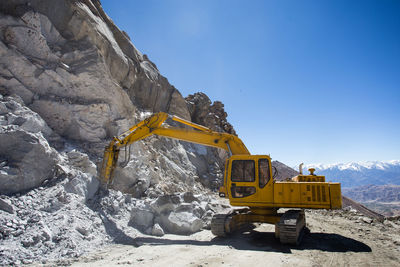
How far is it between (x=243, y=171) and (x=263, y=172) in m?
0.69

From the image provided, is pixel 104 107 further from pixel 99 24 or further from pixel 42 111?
pixel 99 24

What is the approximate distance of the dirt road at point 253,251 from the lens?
533 centimetres

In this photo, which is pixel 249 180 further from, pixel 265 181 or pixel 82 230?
pixel 82 230

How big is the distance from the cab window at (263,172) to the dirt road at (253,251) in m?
1.91

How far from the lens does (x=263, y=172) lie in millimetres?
8250

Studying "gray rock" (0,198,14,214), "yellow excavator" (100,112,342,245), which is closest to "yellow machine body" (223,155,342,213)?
"yellow excavator" (100,112,342,245)

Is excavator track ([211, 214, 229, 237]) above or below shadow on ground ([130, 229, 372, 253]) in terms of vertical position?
above

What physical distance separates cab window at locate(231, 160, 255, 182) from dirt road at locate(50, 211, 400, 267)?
1993mm

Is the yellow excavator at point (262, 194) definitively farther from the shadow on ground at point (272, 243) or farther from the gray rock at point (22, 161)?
the gray rock at point (22, 161)

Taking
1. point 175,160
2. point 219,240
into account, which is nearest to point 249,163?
point 219,240

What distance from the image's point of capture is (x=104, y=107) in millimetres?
12562

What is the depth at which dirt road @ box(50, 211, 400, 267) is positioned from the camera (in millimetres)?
5329

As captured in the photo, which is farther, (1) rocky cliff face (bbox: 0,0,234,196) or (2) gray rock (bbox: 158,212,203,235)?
(1) rocky cliff face (bbox: 0,0,234,196)

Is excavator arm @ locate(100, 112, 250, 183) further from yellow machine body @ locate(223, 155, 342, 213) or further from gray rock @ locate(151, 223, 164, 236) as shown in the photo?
gray rock @ locate(151, 223, 164, 236)
